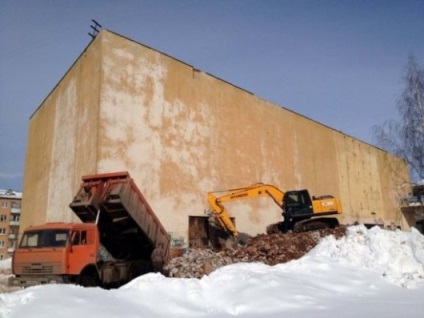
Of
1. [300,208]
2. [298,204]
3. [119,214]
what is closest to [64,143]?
[119,214]

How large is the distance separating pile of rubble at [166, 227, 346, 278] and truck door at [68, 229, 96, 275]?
3.28 metres

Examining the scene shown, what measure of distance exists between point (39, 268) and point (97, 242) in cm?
175

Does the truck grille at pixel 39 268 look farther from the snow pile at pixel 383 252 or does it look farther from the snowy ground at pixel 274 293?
the snow pile at pixel 383 252

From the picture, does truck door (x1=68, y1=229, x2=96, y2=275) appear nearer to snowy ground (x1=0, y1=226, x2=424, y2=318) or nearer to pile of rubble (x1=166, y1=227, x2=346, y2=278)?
pile of rubble (x1=166, y1=227, x2=346, y2=278)

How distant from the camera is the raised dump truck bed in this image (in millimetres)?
12383

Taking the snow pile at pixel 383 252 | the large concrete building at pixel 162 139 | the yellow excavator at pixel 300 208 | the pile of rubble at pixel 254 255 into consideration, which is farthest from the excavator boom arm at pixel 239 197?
the snow pile at pixel 383 252

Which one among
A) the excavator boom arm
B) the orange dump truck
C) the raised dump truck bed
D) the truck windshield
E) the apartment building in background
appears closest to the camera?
the orange dump truck

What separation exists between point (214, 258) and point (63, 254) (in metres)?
6.30

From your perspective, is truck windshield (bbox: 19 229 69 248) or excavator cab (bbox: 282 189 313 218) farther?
excavator cab (bbox: 282 189 313 218)

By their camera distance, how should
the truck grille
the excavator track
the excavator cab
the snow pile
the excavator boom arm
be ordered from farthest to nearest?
the excavator boom arm
the excavator cab
the excavator track
the snow pile
the truck grille

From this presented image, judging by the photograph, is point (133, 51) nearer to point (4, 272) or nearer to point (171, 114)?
point (171, 114)

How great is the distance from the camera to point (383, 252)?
11.8 metres

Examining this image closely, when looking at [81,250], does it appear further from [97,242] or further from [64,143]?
[64,143]

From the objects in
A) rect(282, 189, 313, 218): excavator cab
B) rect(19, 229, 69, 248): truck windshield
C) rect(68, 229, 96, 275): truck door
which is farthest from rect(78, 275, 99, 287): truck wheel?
rect(282, 189, 313, 218): excavator cab
